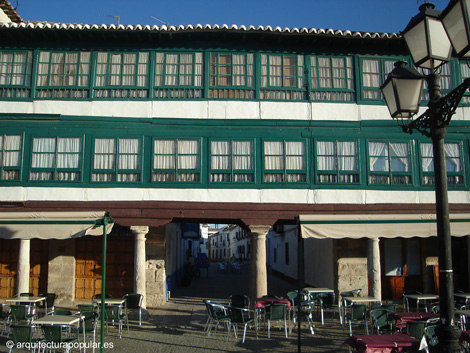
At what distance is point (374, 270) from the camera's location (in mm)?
12531

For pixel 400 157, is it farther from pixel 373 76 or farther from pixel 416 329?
pixel 416 329

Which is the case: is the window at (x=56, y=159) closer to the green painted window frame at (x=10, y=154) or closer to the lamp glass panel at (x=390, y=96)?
the green painted window frame at (x=10, y=154)

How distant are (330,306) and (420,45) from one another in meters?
8.47

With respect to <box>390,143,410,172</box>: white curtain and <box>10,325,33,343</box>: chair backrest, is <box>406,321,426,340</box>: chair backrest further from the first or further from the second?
<box>10,325,33,343</box>: chair backrest

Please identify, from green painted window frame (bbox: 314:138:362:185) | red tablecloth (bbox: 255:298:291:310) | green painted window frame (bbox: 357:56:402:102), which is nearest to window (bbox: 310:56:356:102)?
green painted window frame (bbox: 357:56:402:102)

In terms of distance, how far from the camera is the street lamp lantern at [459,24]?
149 inches

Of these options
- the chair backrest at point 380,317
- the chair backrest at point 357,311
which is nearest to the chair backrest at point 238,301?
the chair backrest at point 357,311

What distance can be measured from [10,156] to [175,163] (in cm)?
504

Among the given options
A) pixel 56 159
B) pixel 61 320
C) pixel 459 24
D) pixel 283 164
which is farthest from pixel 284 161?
pixel 459 24

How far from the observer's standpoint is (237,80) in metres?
13.3

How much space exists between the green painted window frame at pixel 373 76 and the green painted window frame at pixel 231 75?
11.5 ft

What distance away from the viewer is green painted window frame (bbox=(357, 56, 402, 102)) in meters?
13.5

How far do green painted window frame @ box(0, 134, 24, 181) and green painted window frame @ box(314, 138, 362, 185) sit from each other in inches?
356

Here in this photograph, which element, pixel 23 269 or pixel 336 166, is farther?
pixel 336 166
